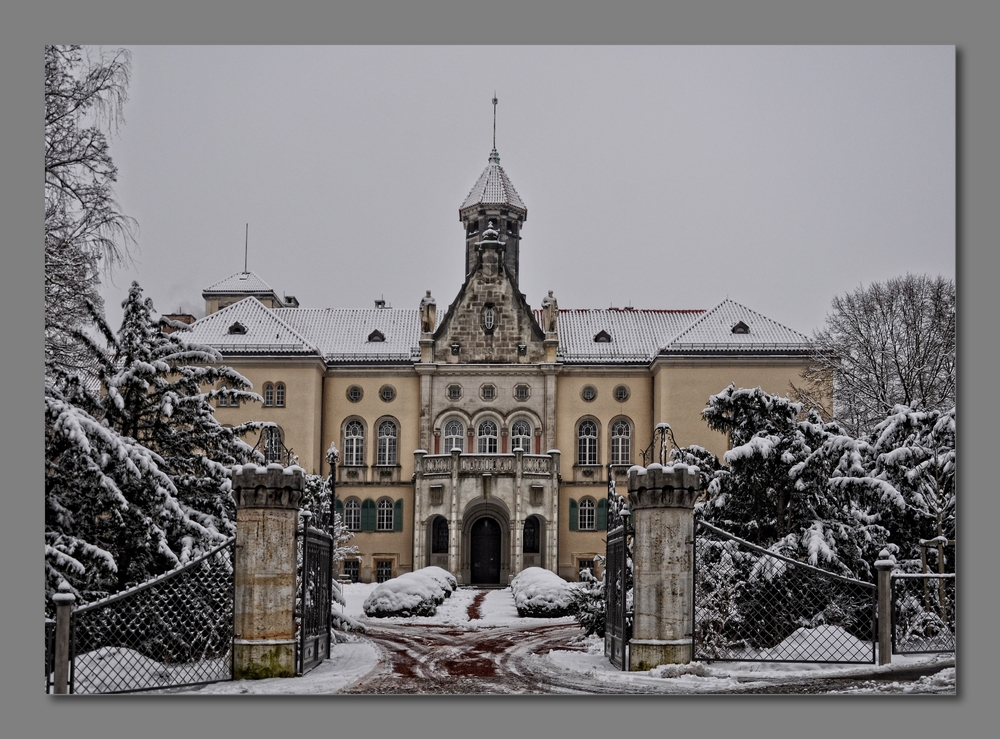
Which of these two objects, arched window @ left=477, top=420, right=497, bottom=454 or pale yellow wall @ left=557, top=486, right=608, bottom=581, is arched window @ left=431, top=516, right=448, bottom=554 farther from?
pale yellow wall @ left=557, top=486, right=608, bottom=581

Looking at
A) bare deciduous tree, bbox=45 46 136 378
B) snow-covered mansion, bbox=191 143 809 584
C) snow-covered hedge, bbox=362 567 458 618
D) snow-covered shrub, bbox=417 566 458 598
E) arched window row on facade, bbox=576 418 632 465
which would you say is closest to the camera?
bare deciduous tree, bbox=45 46 136 378

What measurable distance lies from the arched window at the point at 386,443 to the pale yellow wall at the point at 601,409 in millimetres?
5242

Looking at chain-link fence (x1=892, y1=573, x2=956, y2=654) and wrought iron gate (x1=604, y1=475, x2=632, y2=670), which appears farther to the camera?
wrought iron gate (x1=604, y1=475, x2=632, y2=670)

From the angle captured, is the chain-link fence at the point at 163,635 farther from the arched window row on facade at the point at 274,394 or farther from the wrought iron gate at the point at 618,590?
the arched window row on facade at the point at 274,394

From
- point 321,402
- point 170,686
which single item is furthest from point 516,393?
point 170,686

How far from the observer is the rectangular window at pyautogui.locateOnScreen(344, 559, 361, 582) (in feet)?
110

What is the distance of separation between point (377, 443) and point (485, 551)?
4.81 metres

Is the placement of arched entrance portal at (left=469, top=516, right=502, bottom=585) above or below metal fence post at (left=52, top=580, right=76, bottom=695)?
below

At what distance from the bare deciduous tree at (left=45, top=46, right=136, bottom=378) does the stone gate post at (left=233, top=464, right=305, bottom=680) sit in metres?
3.21

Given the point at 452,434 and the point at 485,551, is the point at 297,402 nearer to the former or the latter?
the point at 452,434

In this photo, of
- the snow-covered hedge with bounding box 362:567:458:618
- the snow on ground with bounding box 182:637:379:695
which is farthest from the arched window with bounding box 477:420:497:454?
the snow on ground with bounding box 182:637:379:695

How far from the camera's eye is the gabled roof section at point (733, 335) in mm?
22167

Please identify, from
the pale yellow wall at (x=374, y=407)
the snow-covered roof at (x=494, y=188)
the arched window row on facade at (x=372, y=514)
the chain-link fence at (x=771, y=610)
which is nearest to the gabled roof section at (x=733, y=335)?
the snow-covered roof at (x=494, y=188)

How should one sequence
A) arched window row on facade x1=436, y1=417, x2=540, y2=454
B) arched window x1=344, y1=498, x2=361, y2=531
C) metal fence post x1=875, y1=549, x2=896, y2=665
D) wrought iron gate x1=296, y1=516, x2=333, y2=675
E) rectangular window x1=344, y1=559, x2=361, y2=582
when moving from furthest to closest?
1. arched window row on facade x1=436, y1=417, x2=540, y2=454
2. arched window x1=344, y1=498, x2=361, y2=531
3. rectangular window x1=344, y1=559, x2=361, y2=582
4. wrought iron gate x1=296, y1=516, x2=333, y2=675
5. metal fence post x1=875, y1=549, x2=896, y2=665
